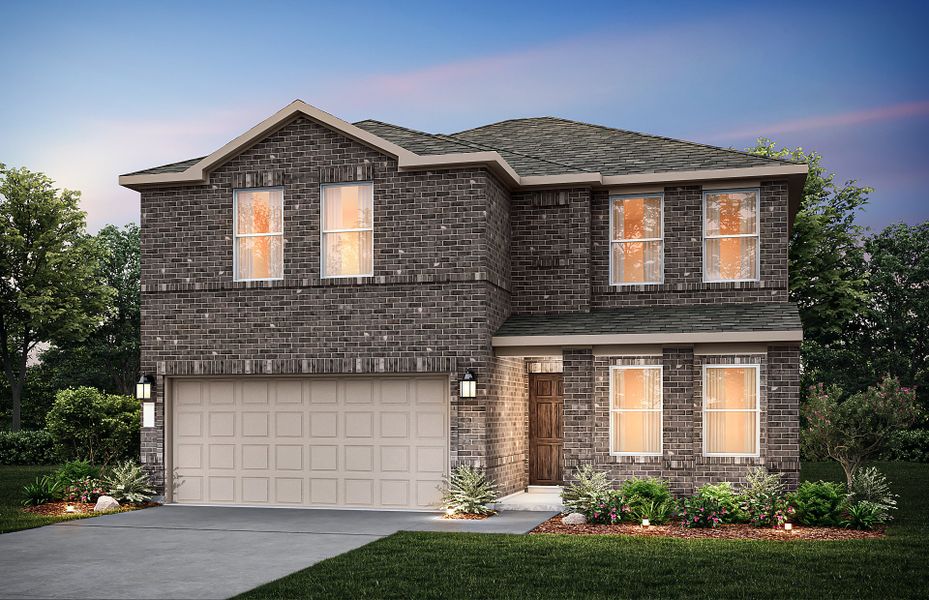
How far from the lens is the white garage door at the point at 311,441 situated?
17.6 m

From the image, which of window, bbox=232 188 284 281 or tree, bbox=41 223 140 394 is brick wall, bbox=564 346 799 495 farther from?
tree, bbox=41 223 140 394

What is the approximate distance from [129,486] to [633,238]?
33.3 feet

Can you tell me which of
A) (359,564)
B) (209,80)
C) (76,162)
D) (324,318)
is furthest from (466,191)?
(76,162)

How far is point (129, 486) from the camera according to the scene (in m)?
17.9

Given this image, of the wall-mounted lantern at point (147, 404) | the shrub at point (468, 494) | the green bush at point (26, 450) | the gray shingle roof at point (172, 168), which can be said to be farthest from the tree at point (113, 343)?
the shrub at point (468, 494)

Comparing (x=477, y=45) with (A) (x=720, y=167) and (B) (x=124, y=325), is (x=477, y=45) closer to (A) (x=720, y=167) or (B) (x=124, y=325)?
(A) (x=720, y=167)

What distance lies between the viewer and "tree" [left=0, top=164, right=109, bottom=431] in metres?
37.8

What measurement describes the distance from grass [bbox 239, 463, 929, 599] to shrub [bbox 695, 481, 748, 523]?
1.62 metres

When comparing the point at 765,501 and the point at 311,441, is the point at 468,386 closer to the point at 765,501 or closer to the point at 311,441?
the point at 311,441

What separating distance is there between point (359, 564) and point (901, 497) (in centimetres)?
1294

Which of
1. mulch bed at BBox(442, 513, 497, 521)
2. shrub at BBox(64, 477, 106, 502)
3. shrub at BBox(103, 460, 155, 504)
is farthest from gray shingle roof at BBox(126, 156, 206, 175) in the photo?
mulch bed at BBox(442, 513, 497, 521)

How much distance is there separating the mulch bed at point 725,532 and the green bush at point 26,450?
20.0 m

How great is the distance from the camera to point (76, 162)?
39.5 metres

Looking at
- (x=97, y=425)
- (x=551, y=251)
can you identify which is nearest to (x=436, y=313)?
(x=551, y=251)
